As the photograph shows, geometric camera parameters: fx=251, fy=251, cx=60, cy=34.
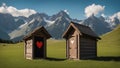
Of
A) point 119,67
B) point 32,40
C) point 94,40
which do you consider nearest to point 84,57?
point 94,40

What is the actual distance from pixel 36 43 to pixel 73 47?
618 cm

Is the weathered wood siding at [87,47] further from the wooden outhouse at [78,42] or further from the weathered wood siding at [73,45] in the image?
the weathered wood siding at [73,45]

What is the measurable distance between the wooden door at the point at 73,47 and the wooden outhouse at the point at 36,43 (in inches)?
172

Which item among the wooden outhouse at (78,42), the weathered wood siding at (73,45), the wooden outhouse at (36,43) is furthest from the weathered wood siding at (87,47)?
the wooden outhouse at (36,43)

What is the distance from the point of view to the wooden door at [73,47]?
36625mm

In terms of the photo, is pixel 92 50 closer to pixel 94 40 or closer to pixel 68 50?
pixel 94 40

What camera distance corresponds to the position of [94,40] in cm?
4194

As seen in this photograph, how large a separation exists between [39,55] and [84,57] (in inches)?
307

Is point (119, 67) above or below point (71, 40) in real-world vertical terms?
below

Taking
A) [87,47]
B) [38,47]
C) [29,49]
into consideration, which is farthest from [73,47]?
[29,49]

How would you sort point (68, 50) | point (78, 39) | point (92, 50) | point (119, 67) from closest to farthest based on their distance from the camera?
point (119, 67) → point (78, 39) → point (68, 50) → point (92, 50)

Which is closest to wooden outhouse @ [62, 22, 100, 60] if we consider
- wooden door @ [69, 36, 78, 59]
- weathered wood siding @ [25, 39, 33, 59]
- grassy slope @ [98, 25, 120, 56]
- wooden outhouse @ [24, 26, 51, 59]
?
wooden door @ [69, 36, 78, 59]

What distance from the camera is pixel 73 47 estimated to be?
122ft

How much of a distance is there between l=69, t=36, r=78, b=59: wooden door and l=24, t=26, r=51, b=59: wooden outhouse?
4369 millimetres
